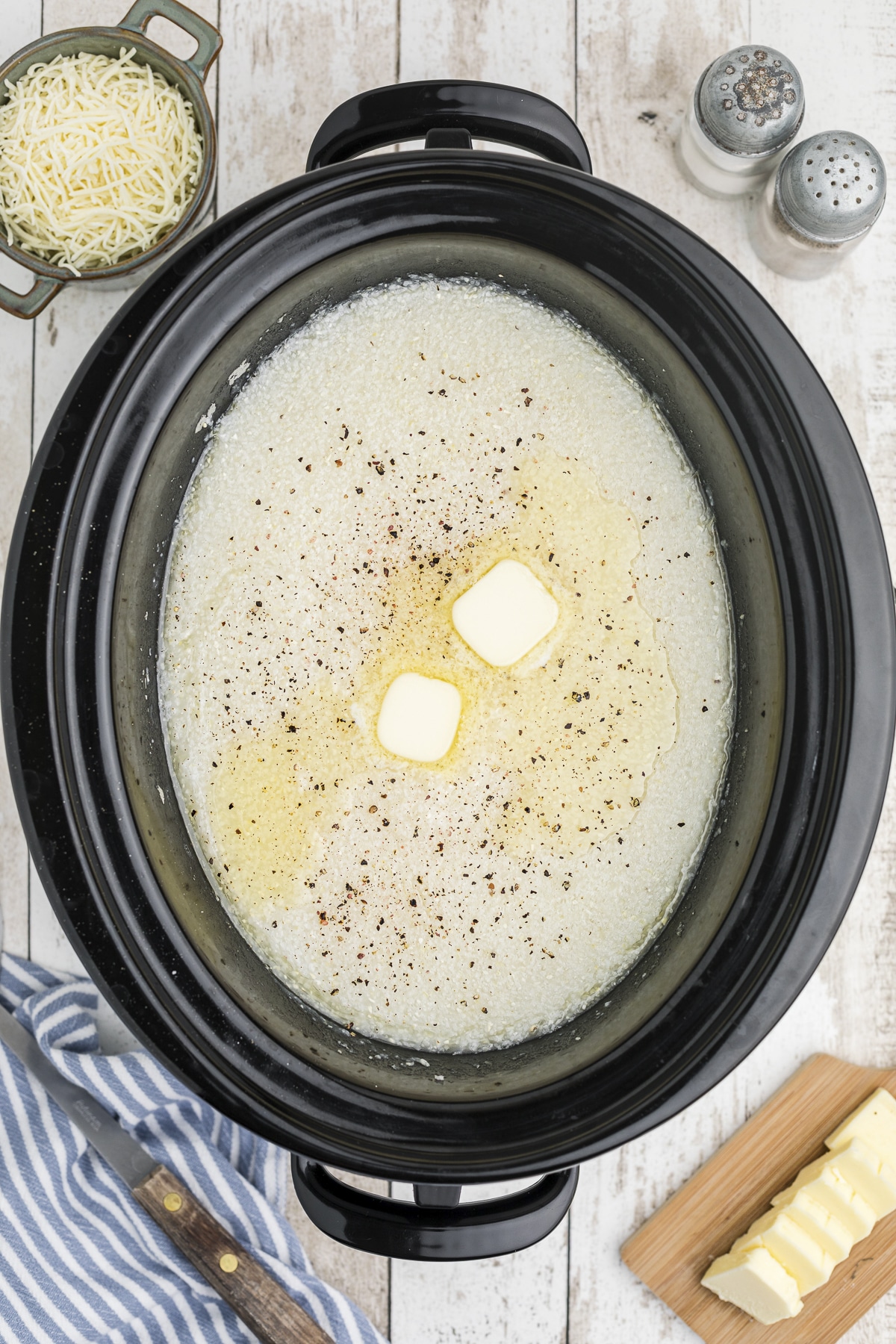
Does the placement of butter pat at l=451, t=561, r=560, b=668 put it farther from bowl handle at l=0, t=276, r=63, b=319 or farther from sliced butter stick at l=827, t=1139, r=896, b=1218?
sliced butter stick at l=827, t=1139, r=896, b=1218

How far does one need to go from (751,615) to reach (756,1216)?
1.90ft

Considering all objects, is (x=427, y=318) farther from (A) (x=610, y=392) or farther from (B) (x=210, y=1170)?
(B) (x=210, y=1170)

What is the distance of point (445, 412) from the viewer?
2.62ft

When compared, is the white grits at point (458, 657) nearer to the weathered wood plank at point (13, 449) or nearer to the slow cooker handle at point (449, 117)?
the slow cooker handle at point (449, 117)

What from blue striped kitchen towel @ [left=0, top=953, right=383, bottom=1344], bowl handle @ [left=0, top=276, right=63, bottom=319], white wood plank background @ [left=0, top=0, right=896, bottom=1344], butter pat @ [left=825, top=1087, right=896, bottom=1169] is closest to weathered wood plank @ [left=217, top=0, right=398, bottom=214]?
white wood plank background @ [left=0, top=0, right=896, bottom=1344]

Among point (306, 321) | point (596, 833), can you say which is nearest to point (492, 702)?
point (596, 833)

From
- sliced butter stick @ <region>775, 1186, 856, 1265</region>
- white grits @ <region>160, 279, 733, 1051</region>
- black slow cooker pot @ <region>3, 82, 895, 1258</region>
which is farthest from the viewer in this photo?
sliced butter stick @ <region>775, 1186, 856, 1265</region>

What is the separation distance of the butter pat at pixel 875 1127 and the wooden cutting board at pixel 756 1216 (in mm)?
12

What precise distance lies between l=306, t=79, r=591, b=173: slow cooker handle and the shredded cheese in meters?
0.19

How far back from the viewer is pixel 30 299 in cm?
82

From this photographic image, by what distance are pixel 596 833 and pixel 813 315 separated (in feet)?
1.72

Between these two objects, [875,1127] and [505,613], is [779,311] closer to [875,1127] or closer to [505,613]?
[505,613]

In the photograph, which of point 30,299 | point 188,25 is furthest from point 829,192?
point 30,299

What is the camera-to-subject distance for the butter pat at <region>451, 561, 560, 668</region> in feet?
2.49
